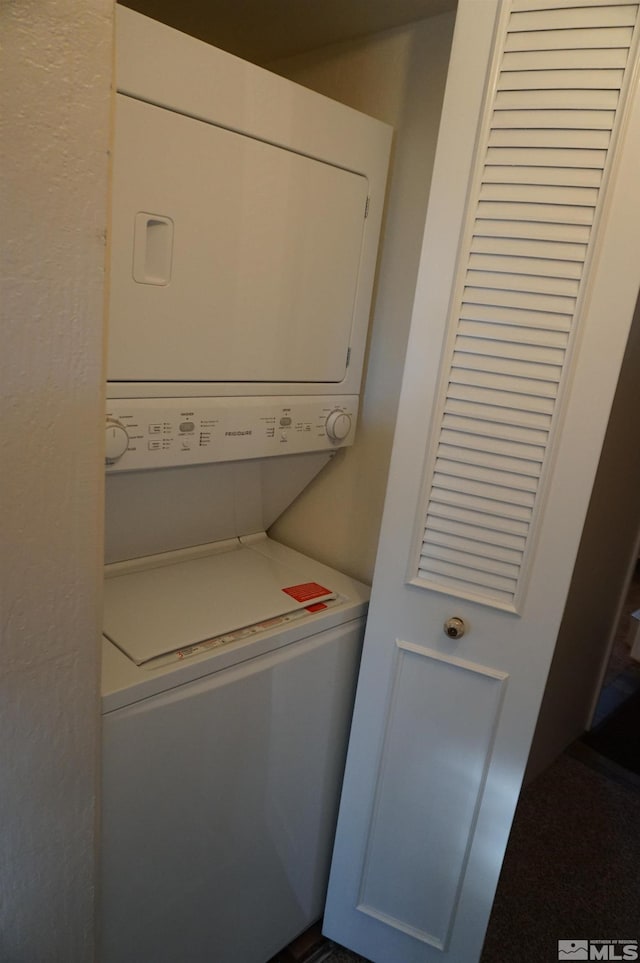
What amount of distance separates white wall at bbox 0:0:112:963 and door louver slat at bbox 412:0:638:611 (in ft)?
2.40

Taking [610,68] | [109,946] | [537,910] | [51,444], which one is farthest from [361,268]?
[537,910]

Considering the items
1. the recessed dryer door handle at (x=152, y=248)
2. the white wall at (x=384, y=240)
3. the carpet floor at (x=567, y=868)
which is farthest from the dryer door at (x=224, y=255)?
the carpet floor at (x=567, y=868)

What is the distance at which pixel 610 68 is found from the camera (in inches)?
43.4

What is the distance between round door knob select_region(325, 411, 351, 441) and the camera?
5.20ft

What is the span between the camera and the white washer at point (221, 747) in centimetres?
119

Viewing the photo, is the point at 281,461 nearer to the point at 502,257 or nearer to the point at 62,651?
the point at 502,257

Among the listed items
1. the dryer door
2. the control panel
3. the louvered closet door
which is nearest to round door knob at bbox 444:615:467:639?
the louvered closet door

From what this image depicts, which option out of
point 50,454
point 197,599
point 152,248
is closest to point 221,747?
point 197,599

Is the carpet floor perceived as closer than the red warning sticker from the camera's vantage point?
No

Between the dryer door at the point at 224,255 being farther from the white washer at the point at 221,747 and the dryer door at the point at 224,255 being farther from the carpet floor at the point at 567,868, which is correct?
the carpet floor at the point at 567,868

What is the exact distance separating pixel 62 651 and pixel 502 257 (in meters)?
1.04

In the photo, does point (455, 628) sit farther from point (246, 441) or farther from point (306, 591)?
point (246, 441)

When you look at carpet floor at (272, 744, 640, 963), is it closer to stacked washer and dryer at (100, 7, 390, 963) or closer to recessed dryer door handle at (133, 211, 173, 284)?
stacked washer and dryer at (100, 7, 390, 963)

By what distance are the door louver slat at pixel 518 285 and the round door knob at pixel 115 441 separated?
24.9 inches
